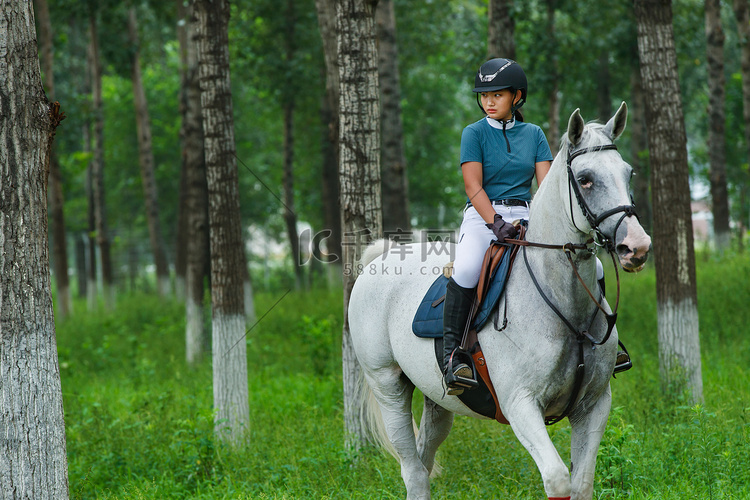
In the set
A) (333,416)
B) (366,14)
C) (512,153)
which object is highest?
(366,14)

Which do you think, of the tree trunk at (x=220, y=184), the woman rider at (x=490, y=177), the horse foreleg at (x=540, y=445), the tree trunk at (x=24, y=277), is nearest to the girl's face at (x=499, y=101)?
the woman rider at (x=490, y=177)

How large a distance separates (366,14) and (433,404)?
3.72 meters

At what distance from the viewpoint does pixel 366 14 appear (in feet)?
21.1

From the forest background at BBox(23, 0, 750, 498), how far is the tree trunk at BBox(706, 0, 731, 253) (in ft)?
4.59

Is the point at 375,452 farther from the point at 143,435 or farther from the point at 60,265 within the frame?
the point at 60,265

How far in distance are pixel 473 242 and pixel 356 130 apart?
2379 mm

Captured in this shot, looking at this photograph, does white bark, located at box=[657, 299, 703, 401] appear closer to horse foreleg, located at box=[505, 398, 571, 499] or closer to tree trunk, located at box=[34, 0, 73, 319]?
horse foreleg, located at box=[505, 398, 571, 499]

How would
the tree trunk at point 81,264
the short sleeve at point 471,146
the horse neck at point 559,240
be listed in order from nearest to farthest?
the horse neck at point 559,240 < the short sleeve at point 471,146 < the tree trunk at point 81,264

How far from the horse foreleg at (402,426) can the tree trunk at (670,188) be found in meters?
3.33

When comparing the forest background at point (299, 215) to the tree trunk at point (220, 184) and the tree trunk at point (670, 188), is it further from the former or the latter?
the tree trunk at point (220, 184)

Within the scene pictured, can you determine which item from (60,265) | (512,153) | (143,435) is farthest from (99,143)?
(512,153)

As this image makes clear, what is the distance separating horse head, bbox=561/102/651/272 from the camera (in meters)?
3.31

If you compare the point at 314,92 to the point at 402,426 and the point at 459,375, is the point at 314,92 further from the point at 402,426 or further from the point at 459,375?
the point at 459,375

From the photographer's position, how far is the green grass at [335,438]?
208 inches
